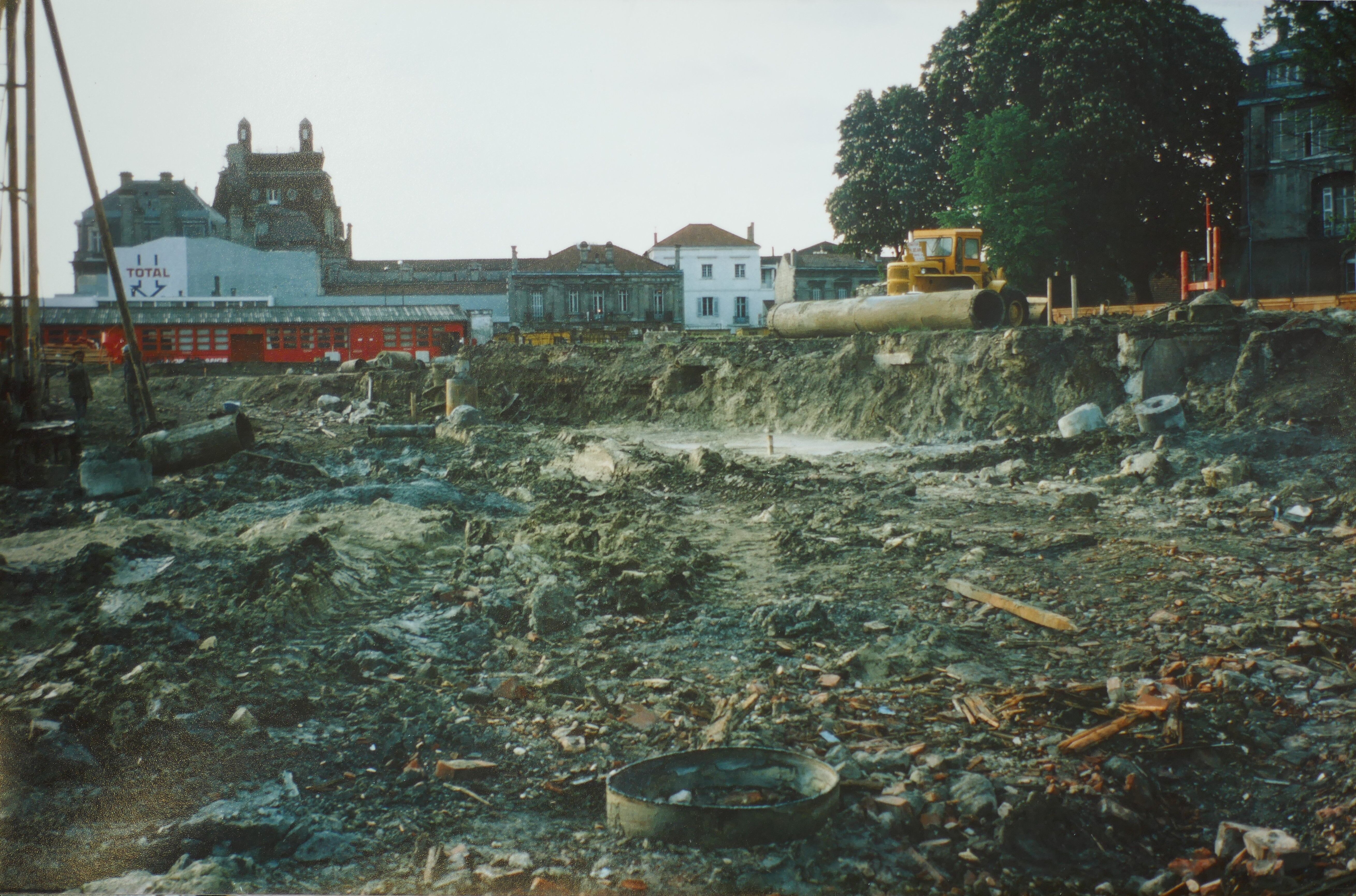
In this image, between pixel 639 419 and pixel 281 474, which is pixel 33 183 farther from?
pixel 639 419

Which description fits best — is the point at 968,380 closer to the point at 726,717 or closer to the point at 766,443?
the point at 766,443

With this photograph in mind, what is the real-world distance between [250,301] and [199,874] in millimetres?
41191

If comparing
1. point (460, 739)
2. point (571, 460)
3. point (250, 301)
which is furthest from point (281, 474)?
point (250, 301)

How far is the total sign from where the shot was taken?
19844 millimetres

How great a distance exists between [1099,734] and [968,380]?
13.6 metres

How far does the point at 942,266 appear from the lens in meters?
20.7

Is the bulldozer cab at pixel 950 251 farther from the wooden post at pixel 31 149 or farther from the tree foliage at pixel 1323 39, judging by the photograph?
the wooden post at pixel 31 149

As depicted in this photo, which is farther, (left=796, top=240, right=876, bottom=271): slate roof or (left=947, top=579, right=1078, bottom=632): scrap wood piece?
(left=796, top=240, right=876, bottom=271): slate roof

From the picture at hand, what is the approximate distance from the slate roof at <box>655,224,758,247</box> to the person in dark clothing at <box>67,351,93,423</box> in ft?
144

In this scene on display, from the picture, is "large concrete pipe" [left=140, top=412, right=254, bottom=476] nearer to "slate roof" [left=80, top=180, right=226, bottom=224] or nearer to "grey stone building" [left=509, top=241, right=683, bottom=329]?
"slate roof" [left=80, top=180, right=226, bottom=224]

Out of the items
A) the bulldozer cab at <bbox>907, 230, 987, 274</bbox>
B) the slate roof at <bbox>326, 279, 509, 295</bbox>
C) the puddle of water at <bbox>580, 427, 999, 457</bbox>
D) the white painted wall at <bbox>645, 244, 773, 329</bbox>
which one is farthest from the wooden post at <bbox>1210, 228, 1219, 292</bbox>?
the slate roof at <bbox>326, 279, 509, 295</bbox>

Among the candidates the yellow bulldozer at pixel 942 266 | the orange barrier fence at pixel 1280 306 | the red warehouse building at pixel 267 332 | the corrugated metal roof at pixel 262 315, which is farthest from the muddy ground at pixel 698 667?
the corrugated metal roof at pixel 262 315

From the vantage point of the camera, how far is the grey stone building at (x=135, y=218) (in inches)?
355

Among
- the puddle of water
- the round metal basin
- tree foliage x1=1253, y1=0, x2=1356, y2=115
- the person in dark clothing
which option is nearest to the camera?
the round metal basin
